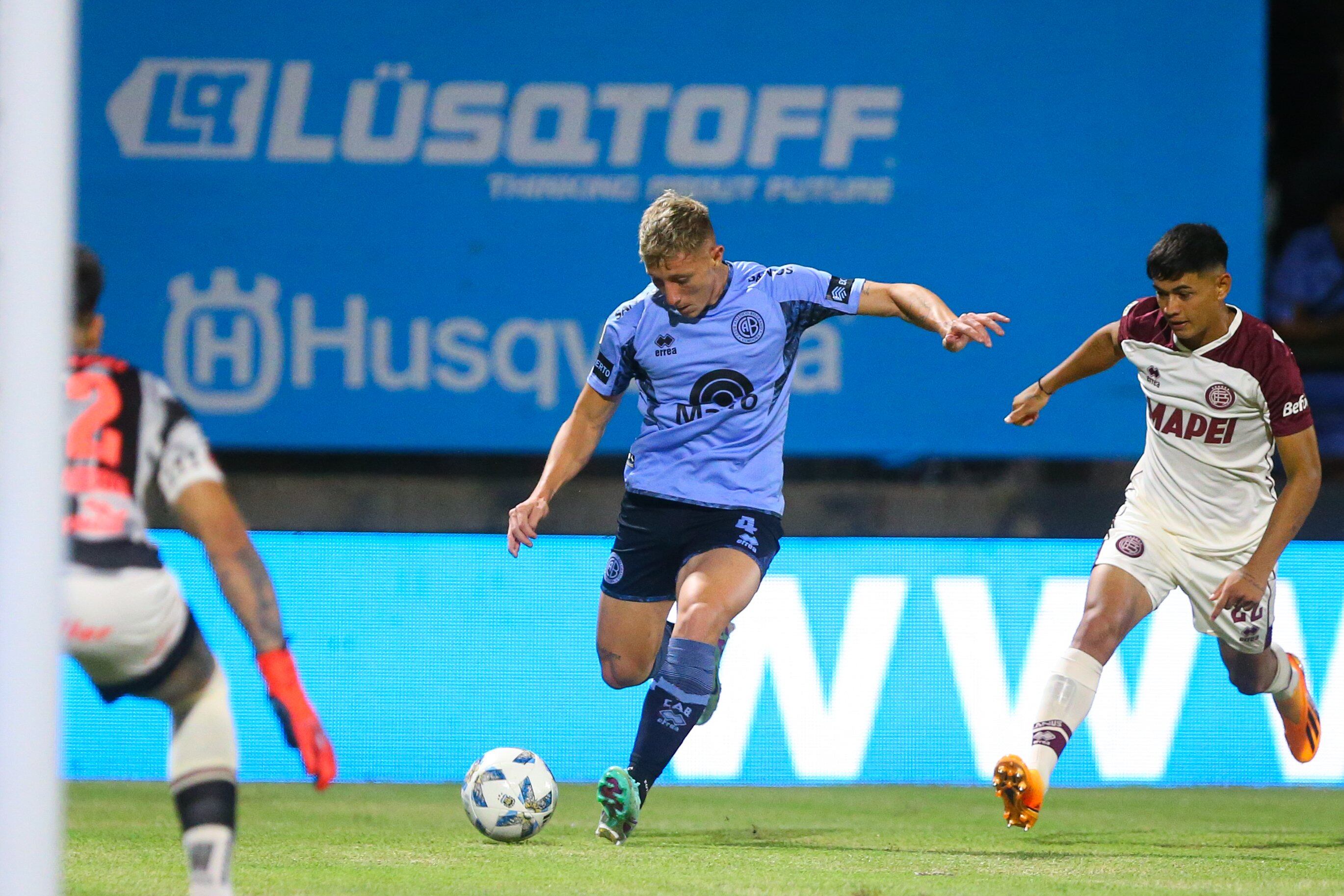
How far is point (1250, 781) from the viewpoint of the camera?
7.39 m

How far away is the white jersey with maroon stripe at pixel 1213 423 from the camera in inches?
207

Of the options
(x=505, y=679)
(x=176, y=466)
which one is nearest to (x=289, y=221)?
(x=505, y=679)

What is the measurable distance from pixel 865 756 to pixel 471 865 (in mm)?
2885

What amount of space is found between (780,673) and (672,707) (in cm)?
223

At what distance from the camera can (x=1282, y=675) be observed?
5680 mm

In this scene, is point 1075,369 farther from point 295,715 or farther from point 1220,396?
point 295,715

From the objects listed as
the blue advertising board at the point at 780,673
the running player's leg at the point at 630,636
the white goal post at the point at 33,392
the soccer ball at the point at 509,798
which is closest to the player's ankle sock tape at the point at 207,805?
the white goal post at the point at 33,392

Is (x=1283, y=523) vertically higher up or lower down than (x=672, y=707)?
higher up

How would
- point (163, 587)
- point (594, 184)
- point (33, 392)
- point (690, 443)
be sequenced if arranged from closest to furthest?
point (33, 392), point (163, 587), point (690, 443), point (594, 184)

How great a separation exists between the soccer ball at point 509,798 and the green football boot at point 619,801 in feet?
0.76

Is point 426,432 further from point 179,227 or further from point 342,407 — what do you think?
point 179,227

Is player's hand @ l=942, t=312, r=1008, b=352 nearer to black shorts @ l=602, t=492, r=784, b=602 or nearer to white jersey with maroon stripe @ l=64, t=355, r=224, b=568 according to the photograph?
black shorts @ l=602, t=492, r=784, b=602

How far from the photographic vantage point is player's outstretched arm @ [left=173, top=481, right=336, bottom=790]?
3439 millimetres

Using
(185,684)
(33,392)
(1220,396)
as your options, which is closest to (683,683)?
(1220,396)
